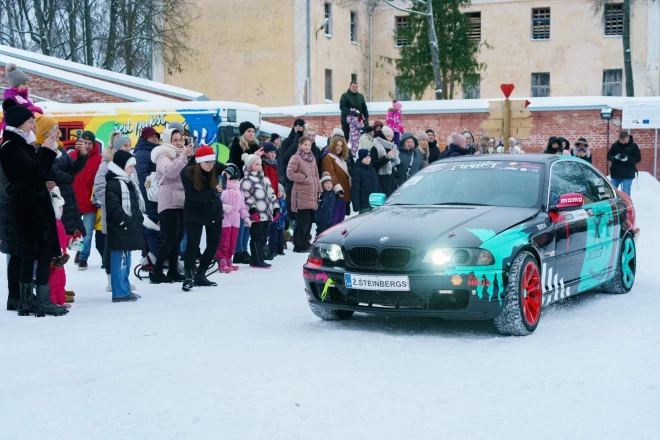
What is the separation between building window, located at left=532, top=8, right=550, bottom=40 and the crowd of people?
34.3 meters

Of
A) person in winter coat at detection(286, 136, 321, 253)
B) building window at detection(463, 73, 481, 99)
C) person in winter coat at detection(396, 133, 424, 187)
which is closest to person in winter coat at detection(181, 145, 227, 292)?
person in winter coat at detection(286, 136, 321, 253)

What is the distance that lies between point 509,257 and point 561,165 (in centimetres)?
212

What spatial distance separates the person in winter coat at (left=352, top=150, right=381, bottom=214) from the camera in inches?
647

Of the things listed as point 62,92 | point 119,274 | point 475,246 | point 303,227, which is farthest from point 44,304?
point 62,92

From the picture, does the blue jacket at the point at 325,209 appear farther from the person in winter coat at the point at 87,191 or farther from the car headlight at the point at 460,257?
the car headlight at the point at 460,257

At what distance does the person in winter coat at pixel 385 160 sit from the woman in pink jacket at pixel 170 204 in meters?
5.42

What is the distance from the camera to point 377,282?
7973mm

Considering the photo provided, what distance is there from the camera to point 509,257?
25.9 ft

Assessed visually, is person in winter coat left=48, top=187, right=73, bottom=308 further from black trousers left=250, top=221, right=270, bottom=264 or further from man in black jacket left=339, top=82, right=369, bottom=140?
man in black jacket left=339, top=82, right=369, bottom=140

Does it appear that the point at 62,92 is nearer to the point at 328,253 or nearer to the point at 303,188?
the point at 303,188

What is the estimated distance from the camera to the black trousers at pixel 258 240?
13547 mm

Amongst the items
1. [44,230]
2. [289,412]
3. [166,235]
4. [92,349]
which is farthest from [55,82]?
[289,412]

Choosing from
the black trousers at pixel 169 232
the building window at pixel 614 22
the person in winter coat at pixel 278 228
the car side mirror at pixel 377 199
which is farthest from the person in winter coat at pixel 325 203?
the building window at pixel 614 22

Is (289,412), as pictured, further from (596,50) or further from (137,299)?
(596,50)
